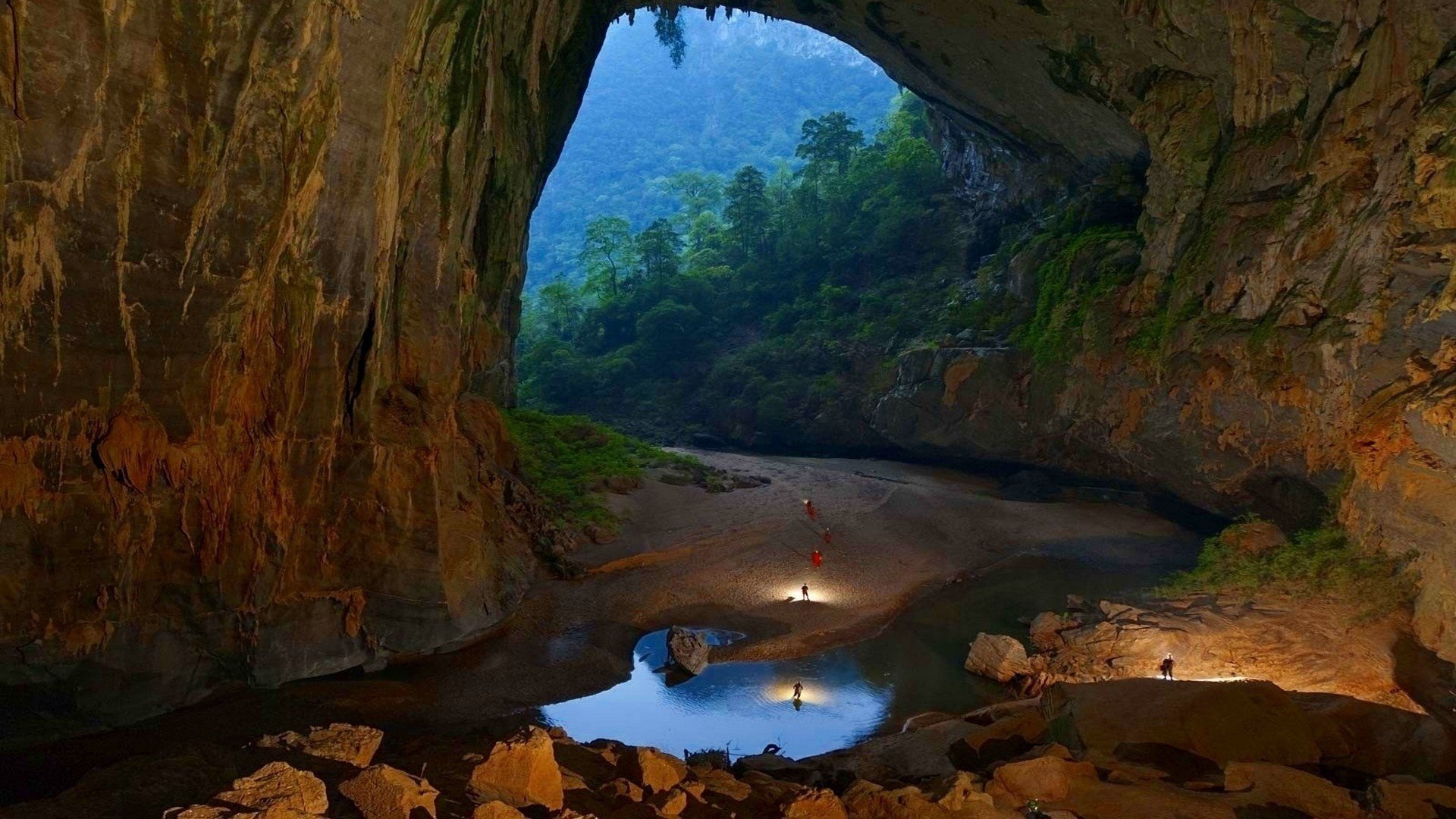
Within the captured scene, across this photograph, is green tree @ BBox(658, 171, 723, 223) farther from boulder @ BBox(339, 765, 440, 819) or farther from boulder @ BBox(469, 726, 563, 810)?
boulder @ BBox(339, 765, 440, 819)

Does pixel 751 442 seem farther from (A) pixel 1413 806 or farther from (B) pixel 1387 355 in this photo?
(A) pixel 1413 806

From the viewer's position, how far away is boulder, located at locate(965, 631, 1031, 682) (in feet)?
47.5

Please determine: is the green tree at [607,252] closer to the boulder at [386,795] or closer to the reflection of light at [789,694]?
the reflection of light at [789,694]

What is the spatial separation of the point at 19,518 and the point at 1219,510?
79.9 feet

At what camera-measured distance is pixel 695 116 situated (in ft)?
467

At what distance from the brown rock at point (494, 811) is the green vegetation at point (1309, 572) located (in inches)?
589

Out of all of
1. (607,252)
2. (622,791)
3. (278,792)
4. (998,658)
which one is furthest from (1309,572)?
(607,252)

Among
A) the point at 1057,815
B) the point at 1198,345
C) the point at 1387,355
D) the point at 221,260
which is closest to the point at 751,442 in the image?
the point at 1198,345

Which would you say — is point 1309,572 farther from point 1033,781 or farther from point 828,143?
point 828,143

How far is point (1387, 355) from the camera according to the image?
15.3 m

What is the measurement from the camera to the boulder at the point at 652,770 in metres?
7.64

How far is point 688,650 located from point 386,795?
390 inches

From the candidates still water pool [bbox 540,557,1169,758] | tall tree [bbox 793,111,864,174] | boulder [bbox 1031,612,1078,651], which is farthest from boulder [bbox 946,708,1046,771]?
tall tree [bbox 793,111,864,174]

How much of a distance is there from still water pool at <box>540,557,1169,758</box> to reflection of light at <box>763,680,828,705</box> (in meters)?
0.02
